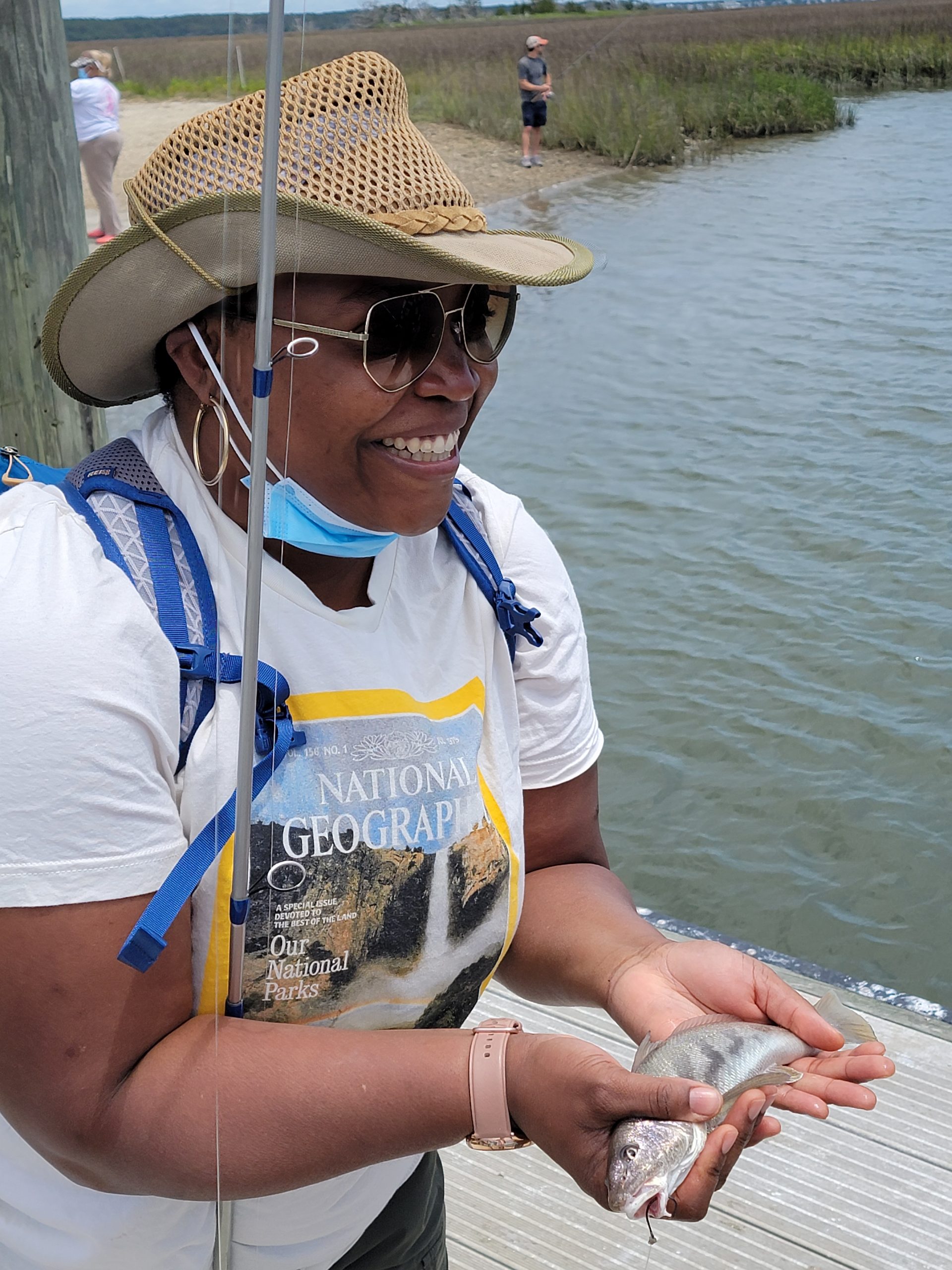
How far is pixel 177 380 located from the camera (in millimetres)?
1666

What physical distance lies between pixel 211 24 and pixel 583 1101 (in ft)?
3.83

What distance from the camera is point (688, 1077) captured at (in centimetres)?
157

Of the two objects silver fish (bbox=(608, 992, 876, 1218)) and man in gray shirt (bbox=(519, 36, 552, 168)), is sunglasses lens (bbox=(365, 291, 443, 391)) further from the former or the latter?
man in gray shirt (bbox=(519, 36, 552, 168))

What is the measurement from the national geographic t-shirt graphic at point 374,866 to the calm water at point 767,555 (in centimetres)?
478

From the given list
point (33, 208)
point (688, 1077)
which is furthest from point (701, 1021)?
point (33, 208)

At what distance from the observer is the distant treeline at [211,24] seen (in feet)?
4.15

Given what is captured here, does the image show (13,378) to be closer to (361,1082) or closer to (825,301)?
(361,1082)

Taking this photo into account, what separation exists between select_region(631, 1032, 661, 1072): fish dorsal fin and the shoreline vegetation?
12909 millimetres

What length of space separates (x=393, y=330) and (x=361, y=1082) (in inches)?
32.3

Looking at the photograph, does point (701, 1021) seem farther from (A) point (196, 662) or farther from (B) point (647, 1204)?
(A) point (196, 662)

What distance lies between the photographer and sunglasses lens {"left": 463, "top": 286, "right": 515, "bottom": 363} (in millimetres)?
1605

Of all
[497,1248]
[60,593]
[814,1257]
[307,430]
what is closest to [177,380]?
[307,430]

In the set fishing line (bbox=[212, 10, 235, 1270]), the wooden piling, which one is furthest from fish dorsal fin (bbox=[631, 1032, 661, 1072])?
the wooden piling

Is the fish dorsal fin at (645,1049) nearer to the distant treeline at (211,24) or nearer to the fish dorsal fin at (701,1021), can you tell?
the fish dorsal fin at (701,1021)
